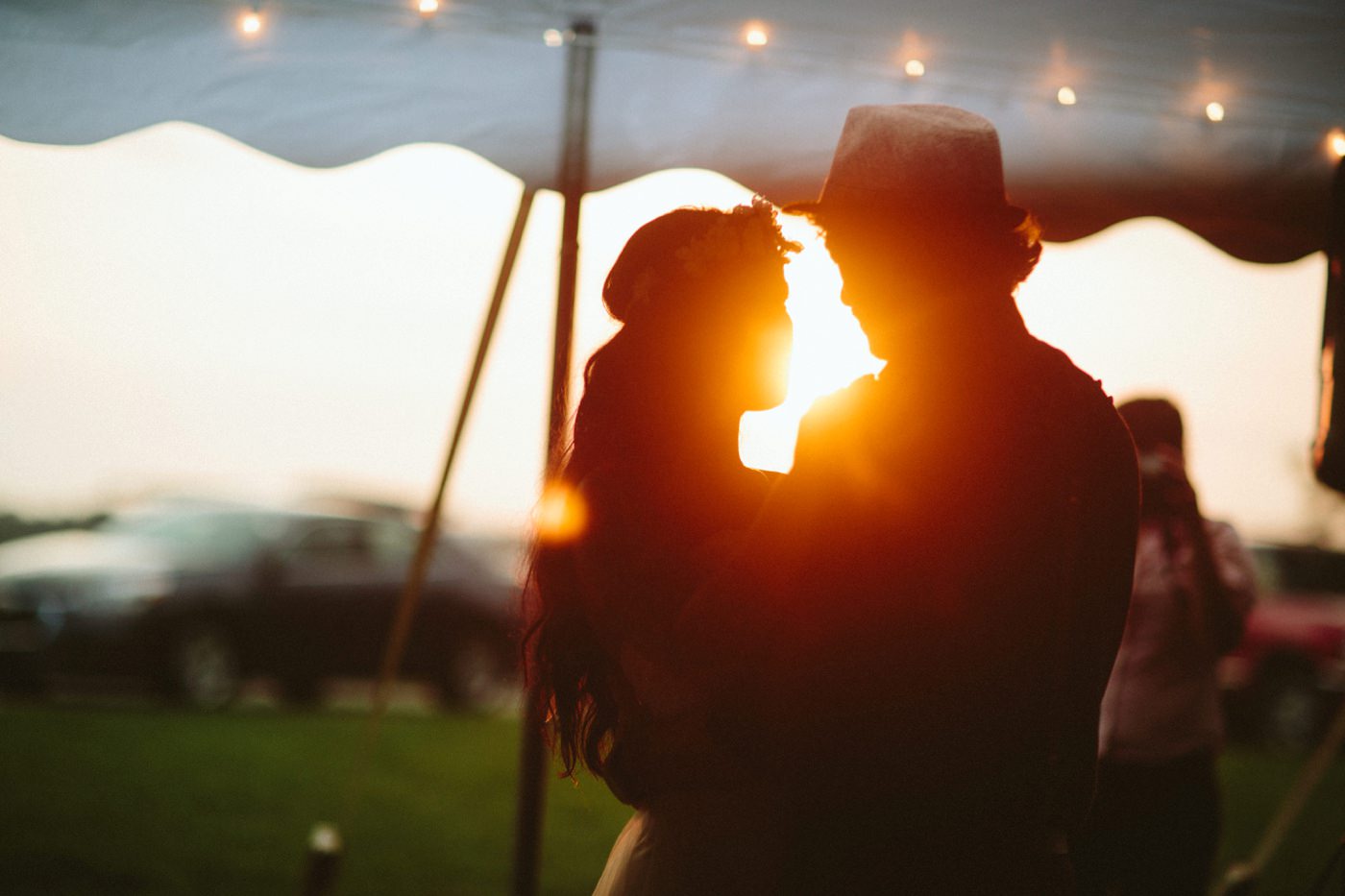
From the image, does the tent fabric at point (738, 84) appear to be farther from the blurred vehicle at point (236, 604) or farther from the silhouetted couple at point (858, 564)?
the blurred vehicle at point (236, 604)

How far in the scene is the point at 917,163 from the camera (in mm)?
1989

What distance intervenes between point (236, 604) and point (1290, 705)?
34.7 feet

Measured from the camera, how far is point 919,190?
197 centimetres

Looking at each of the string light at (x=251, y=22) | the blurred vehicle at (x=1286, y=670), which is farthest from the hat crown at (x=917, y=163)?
the blurred vehicle at (x=1286, y=670)

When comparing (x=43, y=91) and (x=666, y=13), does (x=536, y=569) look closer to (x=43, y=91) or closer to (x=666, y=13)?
(x=666, y=13)

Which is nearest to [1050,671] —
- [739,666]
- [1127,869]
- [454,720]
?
[739,666]

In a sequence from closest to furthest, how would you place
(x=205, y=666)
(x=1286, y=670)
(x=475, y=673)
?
(x=205, y=666)
(x=475, y=673)
(x=1286, y=670)

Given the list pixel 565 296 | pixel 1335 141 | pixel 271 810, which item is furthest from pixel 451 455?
pixel 271 810

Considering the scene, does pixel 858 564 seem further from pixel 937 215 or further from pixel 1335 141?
pixel 1335 141

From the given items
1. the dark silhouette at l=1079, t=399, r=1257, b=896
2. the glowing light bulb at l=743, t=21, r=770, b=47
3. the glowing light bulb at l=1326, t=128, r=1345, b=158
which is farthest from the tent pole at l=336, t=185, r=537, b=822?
the glowing light bulb at l=1326, t=128, r=1345, b=158

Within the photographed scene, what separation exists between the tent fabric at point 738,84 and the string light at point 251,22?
2 cm

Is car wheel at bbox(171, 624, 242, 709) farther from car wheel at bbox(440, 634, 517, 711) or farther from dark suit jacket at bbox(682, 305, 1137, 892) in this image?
dark suit jacket at bbox(682, 305, 1137, 892)

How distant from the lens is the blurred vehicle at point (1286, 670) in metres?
13.3

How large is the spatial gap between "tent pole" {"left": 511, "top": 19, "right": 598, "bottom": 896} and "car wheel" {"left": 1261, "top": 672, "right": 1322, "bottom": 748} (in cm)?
1199
